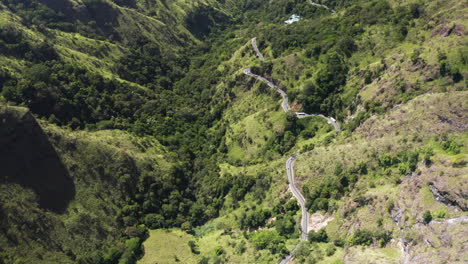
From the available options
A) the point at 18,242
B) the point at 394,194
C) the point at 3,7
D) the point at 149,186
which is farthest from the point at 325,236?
the point at 3,7

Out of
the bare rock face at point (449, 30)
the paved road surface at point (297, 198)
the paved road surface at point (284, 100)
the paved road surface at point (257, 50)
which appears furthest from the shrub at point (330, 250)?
the paved road surface at point (257, 50)

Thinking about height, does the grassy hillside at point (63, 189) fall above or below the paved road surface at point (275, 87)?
below

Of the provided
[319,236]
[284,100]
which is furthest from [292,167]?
[284,100]

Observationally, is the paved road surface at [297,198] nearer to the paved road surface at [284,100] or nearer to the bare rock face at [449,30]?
the paved road surface at [284,100]

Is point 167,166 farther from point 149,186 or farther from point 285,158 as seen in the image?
point 285,158

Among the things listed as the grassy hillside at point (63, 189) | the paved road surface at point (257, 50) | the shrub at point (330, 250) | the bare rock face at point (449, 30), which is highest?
the bare rock face at point (449, 30)

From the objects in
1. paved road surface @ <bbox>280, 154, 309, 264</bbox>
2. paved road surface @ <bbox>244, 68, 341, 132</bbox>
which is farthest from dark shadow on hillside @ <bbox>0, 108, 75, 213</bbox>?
paved road surface @ <bbox>244, 68, 341, 132</bbox>

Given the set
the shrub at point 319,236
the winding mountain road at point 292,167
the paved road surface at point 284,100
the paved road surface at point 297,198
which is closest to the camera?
the paved road surface at point 297,198

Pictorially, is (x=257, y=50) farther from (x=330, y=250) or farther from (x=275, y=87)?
(x=330, y=250)
